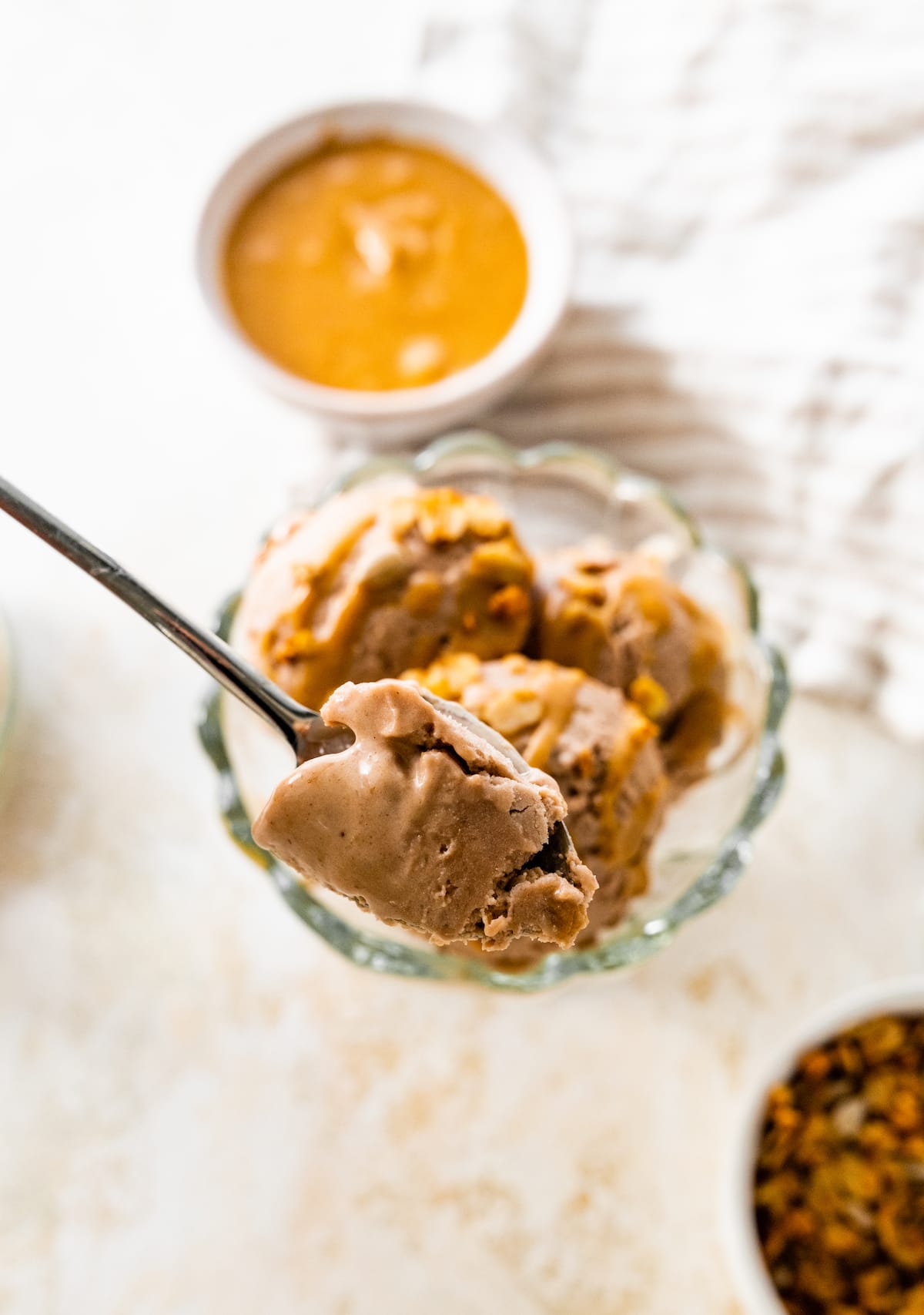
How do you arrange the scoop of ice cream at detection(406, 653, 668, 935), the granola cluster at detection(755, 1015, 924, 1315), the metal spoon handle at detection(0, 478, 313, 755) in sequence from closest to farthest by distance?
the metal spoon handle at detection(0, 478, 313, 755), the scoop of ice cream at detection(406, 653, 668, 935), the granola cluster at detection(755, 1015, 924, 1315)

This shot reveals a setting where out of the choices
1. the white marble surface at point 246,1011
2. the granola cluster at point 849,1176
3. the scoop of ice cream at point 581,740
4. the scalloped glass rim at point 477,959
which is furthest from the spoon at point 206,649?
the granola cluster at point 849,1176

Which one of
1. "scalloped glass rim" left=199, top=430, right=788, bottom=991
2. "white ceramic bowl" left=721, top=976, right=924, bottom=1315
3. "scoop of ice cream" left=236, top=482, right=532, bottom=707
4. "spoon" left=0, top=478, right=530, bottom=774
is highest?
"spoon" left=0, top=478, right=530, bottom=774

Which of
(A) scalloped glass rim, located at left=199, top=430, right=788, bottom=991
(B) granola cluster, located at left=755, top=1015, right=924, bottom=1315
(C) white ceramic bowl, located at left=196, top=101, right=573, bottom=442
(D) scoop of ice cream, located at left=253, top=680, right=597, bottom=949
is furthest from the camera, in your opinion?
(C) white ceramic bowl, located at left=196, top=101, right=573, bottom=442

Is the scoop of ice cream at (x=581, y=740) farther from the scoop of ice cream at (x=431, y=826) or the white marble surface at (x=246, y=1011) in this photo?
the white marble surface at (x=246, y=1011)

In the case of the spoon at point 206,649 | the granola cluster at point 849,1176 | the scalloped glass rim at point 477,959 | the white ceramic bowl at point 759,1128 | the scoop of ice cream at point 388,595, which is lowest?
the granola cluster at point 849,1176

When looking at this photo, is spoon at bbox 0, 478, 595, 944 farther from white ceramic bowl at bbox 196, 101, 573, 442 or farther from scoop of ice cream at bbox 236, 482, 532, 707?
white ceramic bowl at bbox 196, 101, 573, 442

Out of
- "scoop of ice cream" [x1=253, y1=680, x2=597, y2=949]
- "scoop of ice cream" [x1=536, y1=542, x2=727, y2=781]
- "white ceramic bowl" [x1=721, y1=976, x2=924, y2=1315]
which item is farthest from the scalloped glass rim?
"scoop of ice cream" [x1=253, y1=680, x2=597, y2=949]

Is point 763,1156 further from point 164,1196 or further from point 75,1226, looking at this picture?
point 75,1226
